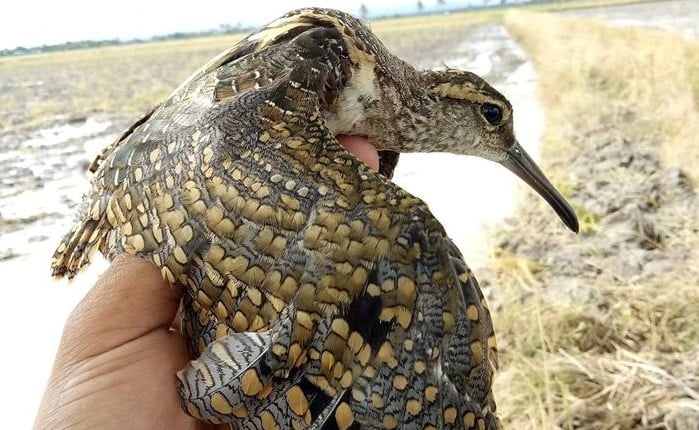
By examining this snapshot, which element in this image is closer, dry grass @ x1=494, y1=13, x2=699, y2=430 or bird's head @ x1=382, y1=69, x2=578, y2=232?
bird's head @ x1=382, y1=69, x2=578, y2=232

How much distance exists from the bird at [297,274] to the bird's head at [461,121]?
1.07 meters

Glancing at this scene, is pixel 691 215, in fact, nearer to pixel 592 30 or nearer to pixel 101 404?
pixel 101 404

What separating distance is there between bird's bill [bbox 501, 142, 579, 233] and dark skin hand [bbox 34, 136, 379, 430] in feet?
7.60

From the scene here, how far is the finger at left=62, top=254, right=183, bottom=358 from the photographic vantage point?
2.32m

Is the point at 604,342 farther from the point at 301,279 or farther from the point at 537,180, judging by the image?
the point at 301,279

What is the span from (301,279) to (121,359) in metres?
0.79

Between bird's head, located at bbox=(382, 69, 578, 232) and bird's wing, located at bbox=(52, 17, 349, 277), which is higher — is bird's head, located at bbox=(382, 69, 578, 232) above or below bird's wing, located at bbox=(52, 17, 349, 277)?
below

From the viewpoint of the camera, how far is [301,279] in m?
1.99

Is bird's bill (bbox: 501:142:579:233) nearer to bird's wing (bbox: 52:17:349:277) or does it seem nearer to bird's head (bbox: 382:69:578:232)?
bird's head (bbox: 382:69:578:232)

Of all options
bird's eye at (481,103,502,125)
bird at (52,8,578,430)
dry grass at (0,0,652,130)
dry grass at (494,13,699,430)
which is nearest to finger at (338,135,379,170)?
bird at (52,8,578,430)

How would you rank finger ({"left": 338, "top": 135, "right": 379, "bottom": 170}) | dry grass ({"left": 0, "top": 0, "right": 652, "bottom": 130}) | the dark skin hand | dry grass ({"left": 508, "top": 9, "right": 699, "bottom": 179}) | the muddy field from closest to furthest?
the dark skin hand
finger ({"left": 338, "top": 135, "right": 379, "bottom": 170})
the muddy field
dry grass ({"left": 508, "top": 9, "right": 699, "bottom": 179})
dry grass ({"left": 0, "top": 0, "right": 652, "bottom": 130})

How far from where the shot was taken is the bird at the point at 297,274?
1955 mm

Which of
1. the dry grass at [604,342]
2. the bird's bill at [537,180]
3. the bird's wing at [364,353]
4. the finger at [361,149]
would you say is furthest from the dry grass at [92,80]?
the bird's wing at [364,353]

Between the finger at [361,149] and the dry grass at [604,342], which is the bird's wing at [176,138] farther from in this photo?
the dry grass at [604,342]
